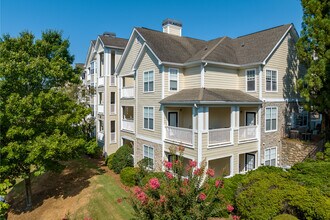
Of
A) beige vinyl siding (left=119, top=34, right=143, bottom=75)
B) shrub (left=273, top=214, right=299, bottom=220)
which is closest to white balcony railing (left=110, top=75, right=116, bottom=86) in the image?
beige vinyl siding (left=119, top=34, right=143, bottom=75)

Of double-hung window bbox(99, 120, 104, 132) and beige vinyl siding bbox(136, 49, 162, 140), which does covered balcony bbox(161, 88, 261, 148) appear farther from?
double-hung window bbox(99, 120, 104, 132)

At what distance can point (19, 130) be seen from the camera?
Answer: 1343 centimetres

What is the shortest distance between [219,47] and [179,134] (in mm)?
8379

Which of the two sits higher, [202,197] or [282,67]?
[282,67]

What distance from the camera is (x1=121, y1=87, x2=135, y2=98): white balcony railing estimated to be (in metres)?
20.4

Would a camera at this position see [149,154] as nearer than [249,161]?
No

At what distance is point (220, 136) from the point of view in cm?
1459

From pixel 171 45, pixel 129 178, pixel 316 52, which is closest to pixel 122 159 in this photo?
pixel 129 178

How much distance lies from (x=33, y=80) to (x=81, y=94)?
495 inches

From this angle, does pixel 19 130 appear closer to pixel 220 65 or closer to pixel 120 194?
pixel 120 194

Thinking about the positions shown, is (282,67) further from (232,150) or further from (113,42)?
(113,42)

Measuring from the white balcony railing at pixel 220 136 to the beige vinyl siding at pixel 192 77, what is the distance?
3.66 m

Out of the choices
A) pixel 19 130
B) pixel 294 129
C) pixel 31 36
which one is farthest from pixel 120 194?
pixel 294 129

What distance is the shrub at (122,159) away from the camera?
19359mm
